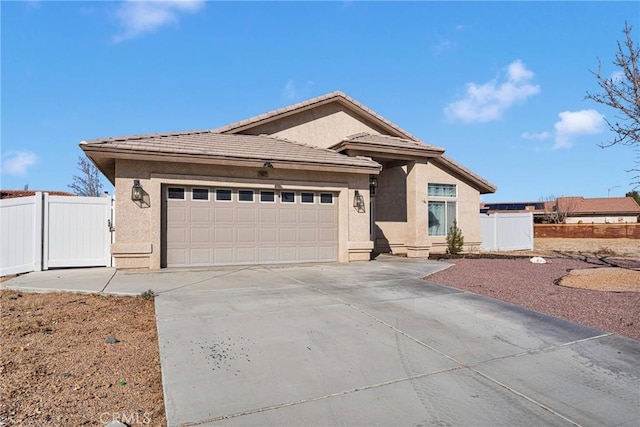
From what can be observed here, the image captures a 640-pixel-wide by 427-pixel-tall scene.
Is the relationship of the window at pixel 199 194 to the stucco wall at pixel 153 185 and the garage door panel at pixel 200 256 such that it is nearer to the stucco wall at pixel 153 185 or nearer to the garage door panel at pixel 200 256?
the stucco wall at pixel 153 185

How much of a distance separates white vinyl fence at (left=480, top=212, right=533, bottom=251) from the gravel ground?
7.60 meters

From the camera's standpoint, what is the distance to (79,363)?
441 centimetres

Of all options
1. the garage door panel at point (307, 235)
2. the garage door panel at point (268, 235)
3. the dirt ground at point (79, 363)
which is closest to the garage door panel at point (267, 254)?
the garage door panel at point (268, 235)

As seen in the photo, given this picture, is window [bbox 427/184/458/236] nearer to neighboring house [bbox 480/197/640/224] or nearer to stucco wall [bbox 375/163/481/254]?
stucco wall [bbox 375/163/481/254]

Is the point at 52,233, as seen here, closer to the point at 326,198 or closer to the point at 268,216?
the point at 268,216

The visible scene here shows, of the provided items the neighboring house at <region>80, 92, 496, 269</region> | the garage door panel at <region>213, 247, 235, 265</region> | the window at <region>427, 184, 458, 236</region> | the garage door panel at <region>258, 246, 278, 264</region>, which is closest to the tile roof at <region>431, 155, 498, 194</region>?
the neighboring house at <region>80, 92, 496, 269</region>

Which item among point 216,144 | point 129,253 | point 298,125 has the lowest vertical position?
point 129,253

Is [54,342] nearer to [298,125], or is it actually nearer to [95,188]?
[298,125]

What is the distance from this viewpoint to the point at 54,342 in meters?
5.06

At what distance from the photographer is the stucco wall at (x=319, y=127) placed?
15.3 meters

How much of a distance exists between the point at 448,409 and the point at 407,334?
198cm

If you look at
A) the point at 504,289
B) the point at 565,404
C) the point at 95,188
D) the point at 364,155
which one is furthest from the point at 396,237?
the point at 95,188

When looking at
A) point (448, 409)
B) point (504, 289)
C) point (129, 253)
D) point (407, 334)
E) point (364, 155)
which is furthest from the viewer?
point (364, 155)

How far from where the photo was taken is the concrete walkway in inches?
139
